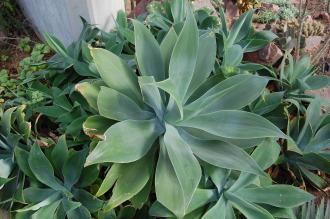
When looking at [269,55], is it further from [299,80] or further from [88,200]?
[88,200]

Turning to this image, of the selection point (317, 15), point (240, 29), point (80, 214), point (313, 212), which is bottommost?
point (313, 212)

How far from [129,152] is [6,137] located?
75cm

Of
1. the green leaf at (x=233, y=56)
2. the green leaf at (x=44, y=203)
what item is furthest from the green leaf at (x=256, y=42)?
the green leaf at (x=44, y=203)

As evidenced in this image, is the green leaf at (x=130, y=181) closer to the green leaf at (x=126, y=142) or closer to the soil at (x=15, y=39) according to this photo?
the green leaf at (x=126, y=142)

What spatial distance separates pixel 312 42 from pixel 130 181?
1904mm

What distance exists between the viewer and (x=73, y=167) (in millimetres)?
1766

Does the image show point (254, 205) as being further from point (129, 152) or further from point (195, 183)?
point (129, 152)

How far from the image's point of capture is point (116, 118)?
5.02ft

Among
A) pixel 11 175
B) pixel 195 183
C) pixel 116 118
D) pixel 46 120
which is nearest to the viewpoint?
pixel 195 183

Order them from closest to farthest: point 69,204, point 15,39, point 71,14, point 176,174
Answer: point 176,174, point 69,204, point 71,14, point 15,39

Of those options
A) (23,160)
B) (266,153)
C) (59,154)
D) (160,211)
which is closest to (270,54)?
(266,153)

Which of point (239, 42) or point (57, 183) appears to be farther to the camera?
point (239, 42)

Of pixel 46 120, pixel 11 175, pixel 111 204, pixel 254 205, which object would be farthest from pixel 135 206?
pixel 46 120

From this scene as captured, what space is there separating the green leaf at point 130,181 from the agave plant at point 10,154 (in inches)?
19.5
